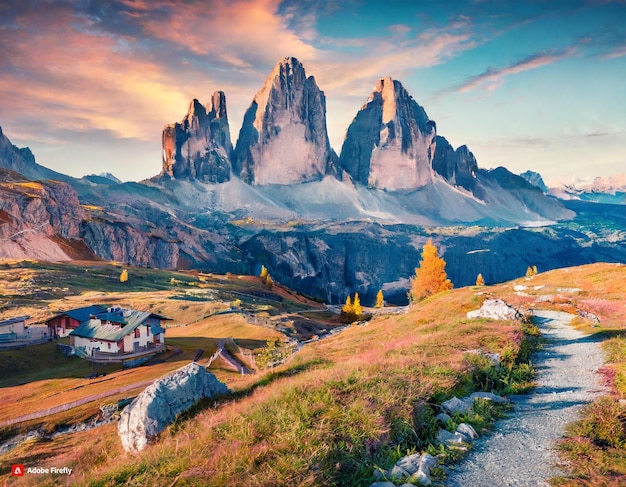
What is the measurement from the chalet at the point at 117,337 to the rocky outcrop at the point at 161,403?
60.1 metres

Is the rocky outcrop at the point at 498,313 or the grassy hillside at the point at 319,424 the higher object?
the grassy hillside at the point at 319,424

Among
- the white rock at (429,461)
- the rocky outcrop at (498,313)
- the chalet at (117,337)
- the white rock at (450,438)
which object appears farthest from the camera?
the chalet at (117,337)

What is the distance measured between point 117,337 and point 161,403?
62411mm

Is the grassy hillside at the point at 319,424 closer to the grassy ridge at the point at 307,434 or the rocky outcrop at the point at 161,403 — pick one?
the grassy ridge at the point at 307,434

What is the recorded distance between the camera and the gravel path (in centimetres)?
861

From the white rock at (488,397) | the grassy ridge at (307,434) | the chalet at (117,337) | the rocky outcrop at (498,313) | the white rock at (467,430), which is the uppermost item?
the grassy ridge at (307,434)

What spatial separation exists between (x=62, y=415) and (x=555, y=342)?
44628mm

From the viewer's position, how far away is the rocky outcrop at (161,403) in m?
11.5

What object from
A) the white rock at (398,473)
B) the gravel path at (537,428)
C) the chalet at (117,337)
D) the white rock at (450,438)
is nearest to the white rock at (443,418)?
the white rock at (450,438)

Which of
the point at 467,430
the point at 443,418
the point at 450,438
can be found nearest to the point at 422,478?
the point at 450,438

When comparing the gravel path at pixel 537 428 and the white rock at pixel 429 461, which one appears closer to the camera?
the gravel path at pixel 537 428

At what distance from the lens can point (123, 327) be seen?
68750mm

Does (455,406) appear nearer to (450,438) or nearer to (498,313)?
(450,438)

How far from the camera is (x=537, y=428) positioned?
11.0 metres
